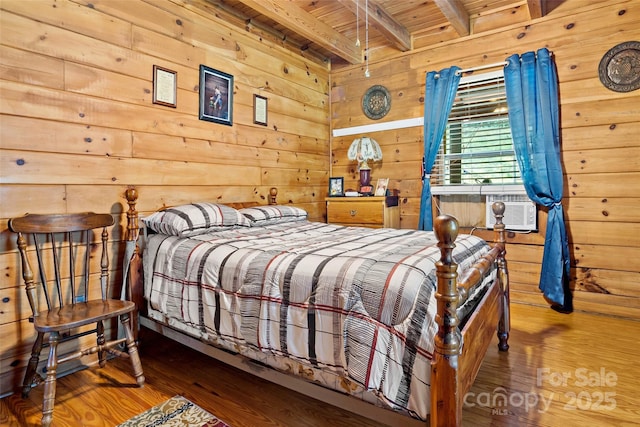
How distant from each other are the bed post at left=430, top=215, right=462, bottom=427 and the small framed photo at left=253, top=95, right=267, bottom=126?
262 cm

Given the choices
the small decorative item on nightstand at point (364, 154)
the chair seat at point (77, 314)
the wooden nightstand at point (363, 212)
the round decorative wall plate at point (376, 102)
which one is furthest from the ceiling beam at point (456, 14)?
the chair seat at point (77, 314)

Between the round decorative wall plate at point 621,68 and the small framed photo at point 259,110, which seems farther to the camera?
the small framed photo at point 259,110

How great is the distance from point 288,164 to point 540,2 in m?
2.57

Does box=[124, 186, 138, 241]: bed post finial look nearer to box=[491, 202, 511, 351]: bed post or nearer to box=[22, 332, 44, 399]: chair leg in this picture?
box=[22, 332, 44, 399]: chair leg

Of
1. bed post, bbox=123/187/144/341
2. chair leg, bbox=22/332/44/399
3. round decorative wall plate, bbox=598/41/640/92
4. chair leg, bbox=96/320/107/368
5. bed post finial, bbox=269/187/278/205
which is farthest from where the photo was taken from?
bed post finial, bbox=269/187/278/205

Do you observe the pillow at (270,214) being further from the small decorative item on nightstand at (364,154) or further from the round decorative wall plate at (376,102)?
the round decorative wall plate at (376,102)

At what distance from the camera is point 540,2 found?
2.83 metres

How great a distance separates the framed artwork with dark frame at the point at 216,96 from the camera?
2.86 meters

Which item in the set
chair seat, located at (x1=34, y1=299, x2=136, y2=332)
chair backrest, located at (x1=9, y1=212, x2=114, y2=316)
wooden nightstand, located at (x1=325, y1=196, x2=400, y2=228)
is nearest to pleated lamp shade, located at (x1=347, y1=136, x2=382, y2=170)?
wooden nightstand, located at (x1=325, y1=196, x2=400, y2=228)

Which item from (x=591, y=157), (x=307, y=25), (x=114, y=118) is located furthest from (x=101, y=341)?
(x=591, y=157)

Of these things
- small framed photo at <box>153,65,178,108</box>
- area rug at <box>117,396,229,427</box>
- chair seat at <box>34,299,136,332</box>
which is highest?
small framed photo at <box>153,65,178,108</box>

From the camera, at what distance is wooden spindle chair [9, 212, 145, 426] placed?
5.31ft

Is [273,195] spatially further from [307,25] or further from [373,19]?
[373,19]

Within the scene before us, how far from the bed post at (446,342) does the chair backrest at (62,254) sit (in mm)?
1869
